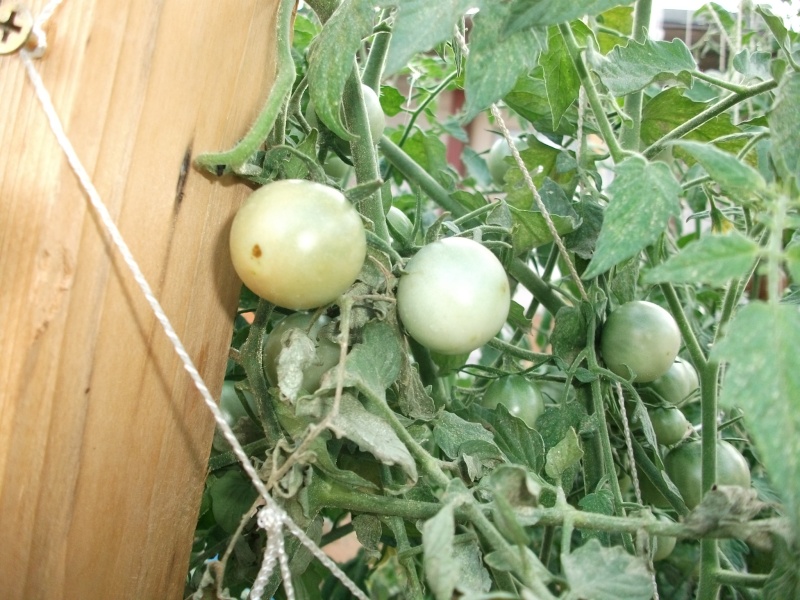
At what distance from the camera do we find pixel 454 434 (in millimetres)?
534

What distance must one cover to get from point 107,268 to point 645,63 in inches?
16.6

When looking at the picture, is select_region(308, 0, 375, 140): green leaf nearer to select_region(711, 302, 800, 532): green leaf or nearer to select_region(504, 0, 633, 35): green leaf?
select_region(504, 0, 633, 35): green leaf

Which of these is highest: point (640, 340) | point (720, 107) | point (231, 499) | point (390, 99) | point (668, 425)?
point (720, 107)

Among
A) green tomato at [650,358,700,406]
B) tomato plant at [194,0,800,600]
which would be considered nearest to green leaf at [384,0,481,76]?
tomato plant at [194,0,800,600]

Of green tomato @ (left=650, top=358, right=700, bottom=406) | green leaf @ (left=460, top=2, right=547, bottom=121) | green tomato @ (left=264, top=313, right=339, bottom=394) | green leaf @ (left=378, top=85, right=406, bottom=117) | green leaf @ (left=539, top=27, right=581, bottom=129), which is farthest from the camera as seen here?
green leaf @ (left=378, top=85, right=406, bottom=117)

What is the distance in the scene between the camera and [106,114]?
38 cm

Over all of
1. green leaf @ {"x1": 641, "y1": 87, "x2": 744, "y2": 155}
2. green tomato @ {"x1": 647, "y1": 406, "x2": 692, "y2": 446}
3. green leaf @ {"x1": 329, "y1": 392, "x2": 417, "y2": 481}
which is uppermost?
green leaf @ {"x1": 641, "y1": 87, "x2": 744, "y2": 155}

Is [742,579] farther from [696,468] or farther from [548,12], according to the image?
[548,12]

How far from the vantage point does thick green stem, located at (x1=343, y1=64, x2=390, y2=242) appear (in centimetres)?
52

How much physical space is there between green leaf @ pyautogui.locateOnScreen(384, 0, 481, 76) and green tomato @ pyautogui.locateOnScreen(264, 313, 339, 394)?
0.20 m

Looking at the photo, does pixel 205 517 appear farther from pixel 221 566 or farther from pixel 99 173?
pixel 99 173

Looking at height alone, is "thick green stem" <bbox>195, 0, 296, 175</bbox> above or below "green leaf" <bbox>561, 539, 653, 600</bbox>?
above

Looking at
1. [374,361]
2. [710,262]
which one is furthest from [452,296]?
[710,262]

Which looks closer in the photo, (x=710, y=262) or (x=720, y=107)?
(x=710, y=262)
